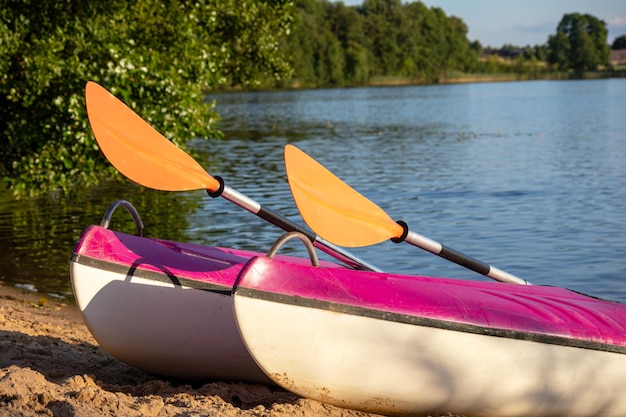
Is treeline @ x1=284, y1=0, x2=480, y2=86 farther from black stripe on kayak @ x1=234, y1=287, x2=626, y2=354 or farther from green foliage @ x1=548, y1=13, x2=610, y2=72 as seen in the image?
black stripe on kayak @ x1=234, y1=287, x2=626, y2=354

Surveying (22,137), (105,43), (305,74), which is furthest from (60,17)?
(305,74)

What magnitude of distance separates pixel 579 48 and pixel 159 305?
168212 mm

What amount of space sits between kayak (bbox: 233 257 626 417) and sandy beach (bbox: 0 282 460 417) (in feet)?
1.01

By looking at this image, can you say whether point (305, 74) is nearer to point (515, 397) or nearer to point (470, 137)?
point (470, 137)

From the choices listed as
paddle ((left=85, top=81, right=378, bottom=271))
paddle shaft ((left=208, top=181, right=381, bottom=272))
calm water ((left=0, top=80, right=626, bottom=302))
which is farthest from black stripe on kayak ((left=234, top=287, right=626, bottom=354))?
calm water ((left=0, top=80, right=626, bottom=302))

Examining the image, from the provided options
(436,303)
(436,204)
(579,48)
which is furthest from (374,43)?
(436,303)

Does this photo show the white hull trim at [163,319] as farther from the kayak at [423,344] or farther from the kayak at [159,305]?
the kayak at [423,344]

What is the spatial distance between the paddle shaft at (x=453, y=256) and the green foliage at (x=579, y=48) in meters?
162

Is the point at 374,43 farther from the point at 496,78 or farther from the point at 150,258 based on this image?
the point at 150,258

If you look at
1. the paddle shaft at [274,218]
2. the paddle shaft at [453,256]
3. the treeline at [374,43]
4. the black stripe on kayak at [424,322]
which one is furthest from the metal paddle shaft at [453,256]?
the treeline at [374,43]

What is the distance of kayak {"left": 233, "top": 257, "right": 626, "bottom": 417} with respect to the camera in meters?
4.94

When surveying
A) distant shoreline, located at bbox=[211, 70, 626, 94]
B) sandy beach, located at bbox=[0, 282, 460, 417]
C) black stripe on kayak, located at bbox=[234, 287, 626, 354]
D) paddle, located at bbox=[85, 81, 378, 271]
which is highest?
paddle, located at bbox=[85, 81, 378, 271]

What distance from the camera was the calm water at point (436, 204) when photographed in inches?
449

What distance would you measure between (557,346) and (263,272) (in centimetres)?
177
